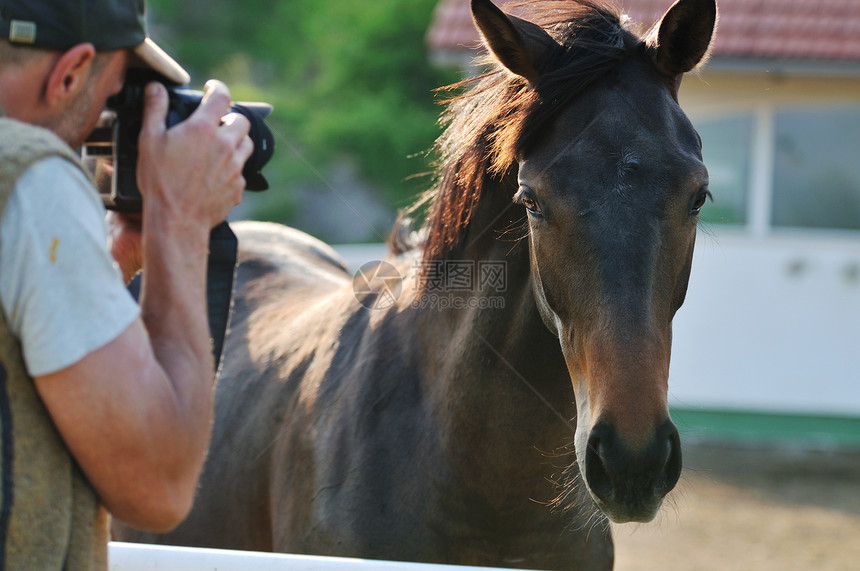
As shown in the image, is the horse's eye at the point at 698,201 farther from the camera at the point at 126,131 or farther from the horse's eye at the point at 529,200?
the camera at the point at 126,131

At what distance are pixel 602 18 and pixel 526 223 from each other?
0.58m

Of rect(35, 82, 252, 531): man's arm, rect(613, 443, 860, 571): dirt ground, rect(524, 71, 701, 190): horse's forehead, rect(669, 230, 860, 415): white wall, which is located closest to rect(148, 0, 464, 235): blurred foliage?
rect(669, 230, 860, 415): white wall

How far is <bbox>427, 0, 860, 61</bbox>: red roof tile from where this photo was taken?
7605mm

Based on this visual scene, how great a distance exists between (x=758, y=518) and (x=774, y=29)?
482cm

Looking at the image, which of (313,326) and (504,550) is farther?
(313,326)

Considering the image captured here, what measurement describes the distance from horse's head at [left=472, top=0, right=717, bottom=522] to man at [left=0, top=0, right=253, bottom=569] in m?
0.89

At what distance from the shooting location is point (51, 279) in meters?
0.92

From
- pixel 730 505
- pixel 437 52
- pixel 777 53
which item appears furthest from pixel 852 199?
pixel 437 52

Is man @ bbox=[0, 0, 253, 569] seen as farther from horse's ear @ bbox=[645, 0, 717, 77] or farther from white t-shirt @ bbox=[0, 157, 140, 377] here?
horse's ear @ bbox=[645, 0, 717, 77]

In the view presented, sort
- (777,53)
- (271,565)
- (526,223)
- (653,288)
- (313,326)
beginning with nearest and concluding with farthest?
(271,565)
(653,288)
(526,223)
(313,326)
(777,53)

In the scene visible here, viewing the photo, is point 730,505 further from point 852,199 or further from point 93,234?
point 93,234

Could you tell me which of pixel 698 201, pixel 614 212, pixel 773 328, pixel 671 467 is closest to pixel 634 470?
pixel 671 467

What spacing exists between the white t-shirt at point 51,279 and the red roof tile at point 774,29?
6.90m

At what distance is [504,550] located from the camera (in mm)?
2107
